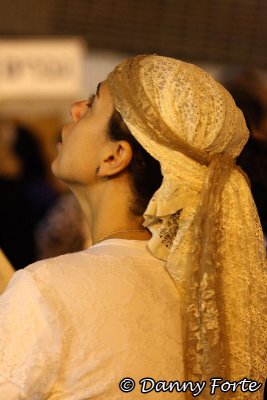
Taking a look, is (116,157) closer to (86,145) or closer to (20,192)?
(86,145)

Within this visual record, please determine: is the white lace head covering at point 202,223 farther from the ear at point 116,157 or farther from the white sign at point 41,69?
the white sign at point 41,69

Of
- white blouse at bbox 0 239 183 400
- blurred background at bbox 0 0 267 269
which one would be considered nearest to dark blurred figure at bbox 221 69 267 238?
blurred background at bbox 0 0 267 269

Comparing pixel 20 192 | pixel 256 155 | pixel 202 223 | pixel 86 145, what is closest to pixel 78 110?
pixel 86 145

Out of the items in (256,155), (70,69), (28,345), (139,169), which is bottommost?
(70,69)

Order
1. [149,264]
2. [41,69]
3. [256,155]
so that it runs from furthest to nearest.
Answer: [41,69], [256,155], [149,264]

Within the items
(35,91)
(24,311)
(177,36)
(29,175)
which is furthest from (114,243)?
(177,36)

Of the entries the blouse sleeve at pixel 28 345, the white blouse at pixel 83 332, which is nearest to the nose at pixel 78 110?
the white blouse at pixel 83 332

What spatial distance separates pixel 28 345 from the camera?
1.94 m

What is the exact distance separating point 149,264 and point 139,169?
21 centimetres

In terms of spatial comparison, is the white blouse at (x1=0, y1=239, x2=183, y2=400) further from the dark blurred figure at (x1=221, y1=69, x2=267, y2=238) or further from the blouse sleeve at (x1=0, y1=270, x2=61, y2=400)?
the dark blurred figure at (x1=221, y1=69, x2=267, y2=238)

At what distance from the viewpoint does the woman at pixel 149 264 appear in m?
1.96

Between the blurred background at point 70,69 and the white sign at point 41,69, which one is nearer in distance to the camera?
the blurred background at point 70,69

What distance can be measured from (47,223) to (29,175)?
111 centimetres

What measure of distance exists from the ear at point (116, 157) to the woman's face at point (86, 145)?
1cm
